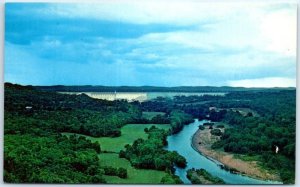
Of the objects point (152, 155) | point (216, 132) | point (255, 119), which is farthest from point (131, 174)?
point (255, 119)

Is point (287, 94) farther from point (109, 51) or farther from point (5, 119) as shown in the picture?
point (5, 119)

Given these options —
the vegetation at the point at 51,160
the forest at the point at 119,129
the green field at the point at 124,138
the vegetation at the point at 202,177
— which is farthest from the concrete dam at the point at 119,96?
the vegetation at the point at 202,177

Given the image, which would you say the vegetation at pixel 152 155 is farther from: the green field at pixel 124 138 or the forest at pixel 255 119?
the forest at pixel 255 119

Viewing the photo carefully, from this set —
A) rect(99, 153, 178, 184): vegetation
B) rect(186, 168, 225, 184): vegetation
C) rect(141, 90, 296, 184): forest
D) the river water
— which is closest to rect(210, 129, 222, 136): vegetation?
rect(141, 90, 296, 184): forest

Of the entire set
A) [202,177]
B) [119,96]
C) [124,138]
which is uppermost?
[119,96]

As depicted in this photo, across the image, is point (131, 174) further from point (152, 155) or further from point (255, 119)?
point (255, 119)

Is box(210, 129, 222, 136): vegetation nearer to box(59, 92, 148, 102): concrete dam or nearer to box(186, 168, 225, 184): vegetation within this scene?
box(186, 168, 225, 184): vegetation
